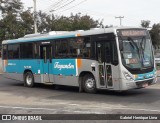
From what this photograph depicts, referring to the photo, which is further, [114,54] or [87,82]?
[87,82]

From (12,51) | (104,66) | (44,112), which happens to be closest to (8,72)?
(12,51)

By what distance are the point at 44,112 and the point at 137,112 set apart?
9.36 feet

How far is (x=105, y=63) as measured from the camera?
15430 mm

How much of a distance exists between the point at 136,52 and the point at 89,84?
2.69 metres

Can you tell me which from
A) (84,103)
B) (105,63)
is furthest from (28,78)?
(84,103)

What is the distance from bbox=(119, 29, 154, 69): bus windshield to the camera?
1497cm

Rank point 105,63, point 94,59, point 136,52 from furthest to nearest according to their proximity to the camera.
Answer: point 94,59 < point 105,63 < point 136,52

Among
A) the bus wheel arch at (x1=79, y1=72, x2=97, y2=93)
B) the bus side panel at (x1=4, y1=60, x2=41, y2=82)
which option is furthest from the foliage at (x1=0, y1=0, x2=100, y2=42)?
the bus wheel arch at (x1=79, y1=72, x2=97, y2=93)

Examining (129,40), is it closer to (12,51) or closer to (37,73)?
(37,73)

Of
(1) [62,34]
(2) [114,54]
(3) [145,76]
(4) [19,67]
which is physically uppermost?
(1) [62,34]

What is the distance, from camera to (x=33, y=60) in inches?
785

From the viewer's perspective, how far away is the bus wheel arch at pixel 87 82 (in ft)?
53.4

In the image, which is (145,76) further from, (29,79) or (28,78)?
(28,78)

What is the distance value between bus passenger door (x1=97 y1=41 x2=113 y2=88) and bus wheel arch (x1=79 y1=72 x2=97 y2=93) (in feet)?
2.17
